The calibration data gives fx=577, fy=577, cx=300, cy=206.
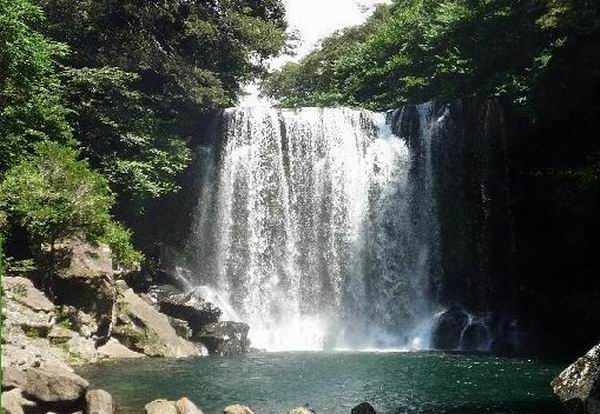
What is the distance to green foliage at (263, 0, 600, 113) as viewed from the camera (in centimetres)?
2353

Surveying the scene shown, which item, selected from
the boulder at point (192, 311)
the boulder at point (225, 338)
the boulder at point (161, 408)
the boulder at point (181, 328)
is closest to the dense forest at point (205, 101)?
the boulder at point (192, 311)

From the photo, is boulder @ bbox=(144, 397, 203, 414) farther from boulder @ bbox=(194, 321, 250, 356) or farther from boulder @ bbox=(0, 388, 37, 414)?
boulder @ bbox=(194, 321, 250, 356)

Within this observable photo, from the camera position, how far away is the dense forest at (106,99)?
18297mm

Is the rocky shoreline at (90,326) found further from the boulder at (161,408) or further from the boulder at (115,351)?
the boulder at (161,408)

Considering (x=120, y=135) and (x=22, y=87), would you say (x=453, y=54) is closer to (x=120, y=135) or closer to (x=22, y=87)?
(x=120, y=135)

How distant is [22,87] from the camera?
19812mm

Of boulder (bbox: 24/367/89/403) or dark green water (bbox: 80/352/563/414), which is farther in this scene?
dark green water (bbox: 80/352/563/414)

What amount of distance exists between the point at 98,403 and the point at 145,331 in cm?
1057

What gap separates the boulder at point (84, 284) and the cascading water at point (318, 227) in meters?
7.67

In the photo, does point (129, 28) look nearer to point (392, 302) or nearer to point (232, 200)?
point (232, 200)

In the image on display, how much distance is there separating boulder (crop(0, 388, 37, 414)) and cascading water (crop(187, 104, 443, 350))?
15.6m

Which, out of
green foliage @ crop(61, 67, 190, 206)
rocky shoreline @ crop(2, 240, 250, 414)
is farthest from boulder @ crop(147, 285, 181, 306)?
green foliage @ crop(61, 67, 190, 206)

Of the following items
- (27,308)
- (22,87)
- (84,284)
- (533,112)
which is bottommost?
(27,308)

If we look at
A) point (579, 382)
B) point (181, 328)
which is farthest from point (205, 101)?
point (579, 382)
